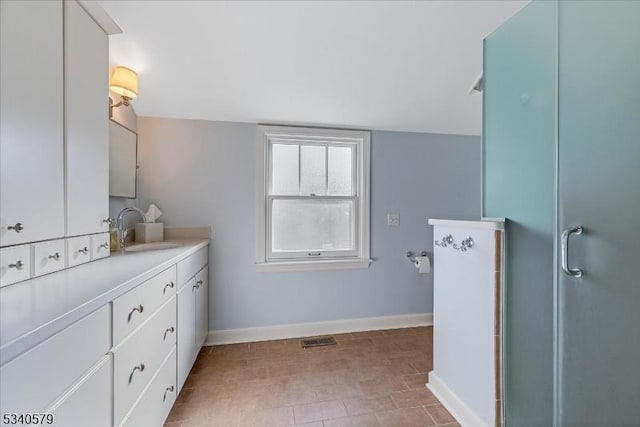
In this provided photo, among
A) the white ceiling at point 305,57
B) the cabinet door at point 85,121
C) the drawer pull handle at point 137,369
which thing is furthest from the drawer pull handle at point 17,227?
the white ceiling at point 305,57

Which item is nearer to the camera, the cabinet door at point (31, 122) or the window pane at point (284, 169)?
the cabinet door at point (31, 122)

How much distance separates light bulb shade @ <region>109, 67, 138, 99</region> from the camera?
1790 mm

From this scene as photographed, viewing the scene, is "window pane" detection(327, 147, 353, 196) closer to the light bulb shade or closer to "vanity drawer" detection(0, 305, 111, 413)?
the light bulb shade

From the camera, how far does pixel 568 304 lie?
1.09 metres

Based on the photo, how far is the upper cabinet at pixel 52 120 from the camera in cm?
93

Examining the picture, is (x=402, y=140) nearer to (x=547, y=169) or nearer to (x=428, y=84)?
(x=428, y=84)

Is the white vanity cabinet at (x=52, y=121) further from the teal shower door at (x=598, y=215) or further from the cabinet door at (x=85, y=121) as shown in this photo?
the teal shower door at (x=598, y=215)

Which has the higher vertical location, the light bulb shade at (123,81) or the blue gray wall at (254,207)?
the light bulb shade at (123,81)

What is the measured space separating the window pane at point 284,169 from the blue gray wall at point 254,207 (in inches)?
8.1

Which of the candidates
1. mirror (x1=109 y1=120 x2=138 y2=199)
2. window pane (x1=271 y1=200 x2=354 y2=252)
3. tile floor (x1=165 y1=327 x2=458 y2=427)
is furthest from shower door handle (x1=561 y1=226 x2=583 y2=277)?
mirror (x1=109 y1=120 x2=138 y2=199)

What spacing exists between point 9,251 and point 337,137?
2.26 m

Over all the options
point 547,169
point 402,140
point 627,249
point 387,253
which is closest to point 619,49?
point 547,169

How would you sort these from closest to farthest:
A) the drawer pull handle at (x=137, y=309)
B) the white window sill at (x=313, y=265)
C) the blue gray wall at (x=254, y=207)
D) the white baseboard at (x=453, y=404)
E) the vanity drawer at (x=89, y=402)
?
the vanity drawer at (x=89, y=402) → the drawer pull handle at (x=137, y=309) → the white baseboard at (x=453, y=404) → the blue gray wall at (x=254, y=207) → the white window sill at (x=313, y=265)

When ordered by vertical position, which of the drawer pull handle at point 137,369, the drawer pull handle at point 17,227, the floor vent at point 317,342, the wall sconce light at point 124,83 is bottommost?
the floor vent at point 317,342
